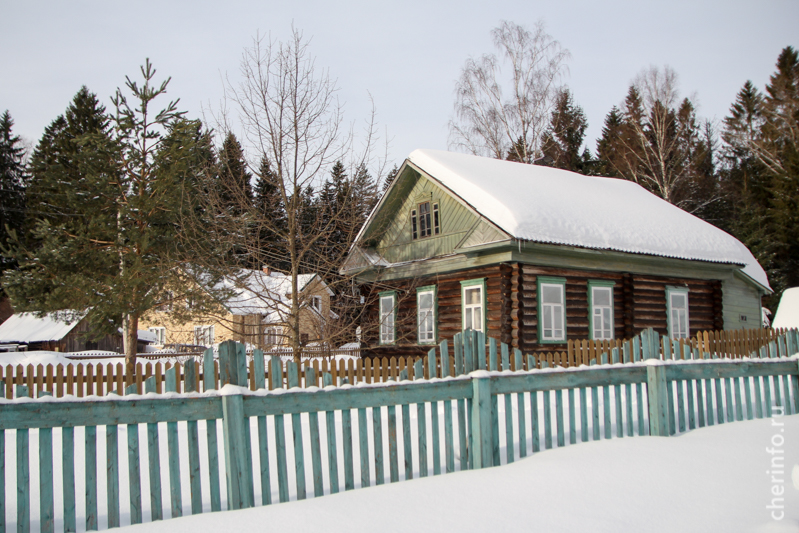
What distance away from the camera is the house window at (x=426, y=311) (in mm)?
17609

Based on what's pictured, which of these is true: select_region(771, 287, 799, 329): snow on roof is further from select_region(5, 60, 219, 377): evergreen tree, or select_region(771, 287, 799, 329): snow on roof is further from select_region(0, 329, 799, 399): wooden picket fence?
select_region(5, 60, 219, 377): evergreen tree

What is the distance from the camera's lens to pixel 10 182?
48188 millimetres

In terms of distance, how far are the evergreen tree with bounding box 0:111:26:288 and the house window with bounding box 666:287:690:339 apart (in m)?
45.9

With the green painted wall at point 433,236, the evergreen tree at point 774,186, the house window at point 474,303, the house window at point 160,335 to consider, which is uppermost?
the evergreen tree at point 774,186

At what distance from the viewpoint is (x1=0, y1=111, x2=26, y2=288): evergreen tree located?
151 feet

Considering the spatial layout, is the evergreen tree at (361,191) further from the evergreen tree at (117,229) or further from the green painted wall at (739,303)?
the green painted wall at (739,303)

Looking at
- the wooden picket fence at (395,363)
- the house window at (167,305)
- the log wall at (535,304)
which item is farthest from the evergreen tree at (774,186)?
the house window at (167,305)

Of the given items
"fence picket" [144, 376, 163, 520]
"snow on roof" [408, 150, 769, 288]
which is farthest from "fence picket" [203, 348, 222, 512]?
"snow on roof" [408, 150, 769, 288]

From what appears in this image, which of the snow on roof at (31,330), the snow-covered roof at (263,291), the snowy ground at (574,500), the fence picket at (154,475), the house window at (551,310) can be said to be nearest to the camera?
the snowy ground at (574,500)

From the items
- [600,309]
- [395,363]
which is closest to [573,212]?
[600,309]

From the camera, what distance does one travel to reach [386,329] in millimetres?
19797

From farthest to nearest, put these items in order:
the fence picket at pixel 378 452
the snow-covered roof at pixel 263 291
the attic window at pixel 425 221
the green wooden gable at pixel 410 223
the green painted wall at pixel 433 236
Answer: the attic window at pixel 425 221, the green painted wall at pixel 433 236, the green wooden gable at pixel 410 223, the snow-covered roof at pixel 263 291, the fence picket at pixel 378 452

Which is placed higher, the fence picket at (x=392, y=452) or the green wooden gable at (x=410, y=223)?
the green wooden gable at (x=410, y=223)

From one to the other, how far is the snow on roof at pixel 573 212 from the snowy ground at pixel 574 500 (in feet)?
27.7
